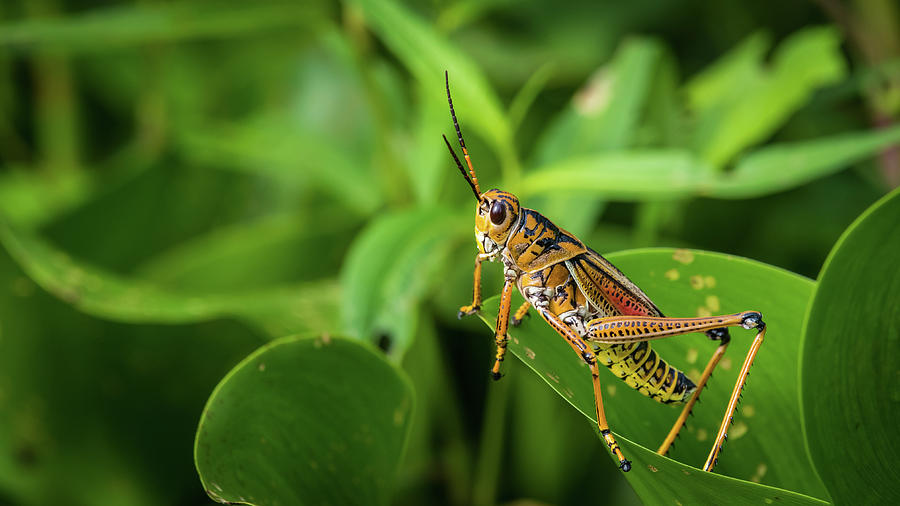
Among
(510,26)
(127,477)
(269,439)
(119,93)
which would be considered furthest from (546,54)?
(269,439)

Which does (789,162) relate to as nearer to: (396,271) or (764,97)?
(764,97)

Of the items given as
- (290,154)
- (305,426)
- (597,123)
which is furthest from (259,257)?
(305,426)

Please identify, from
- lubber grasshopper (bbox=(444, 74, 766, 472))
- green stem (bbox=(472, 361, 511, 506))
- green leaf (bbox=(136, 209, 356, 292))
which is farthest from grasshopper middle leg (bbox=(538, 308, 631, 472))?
green leaf (bbox=(136, 209, 356, 292))

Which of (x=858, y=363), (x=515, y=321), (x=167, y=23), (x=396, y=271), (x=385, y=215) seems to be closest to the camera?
(x=858, y=363)

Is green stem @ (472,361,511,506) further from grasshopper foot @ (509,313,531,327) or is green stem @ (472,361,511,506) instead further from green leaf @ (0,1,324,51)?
green leaf @ (0,1,324,51)

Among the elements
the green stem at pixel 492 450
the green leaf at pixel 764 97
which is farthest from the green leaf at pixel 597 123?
the green stem at pixel 492 450

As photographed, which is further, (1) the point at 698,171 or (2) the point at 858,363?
(1) the point at 698,171
